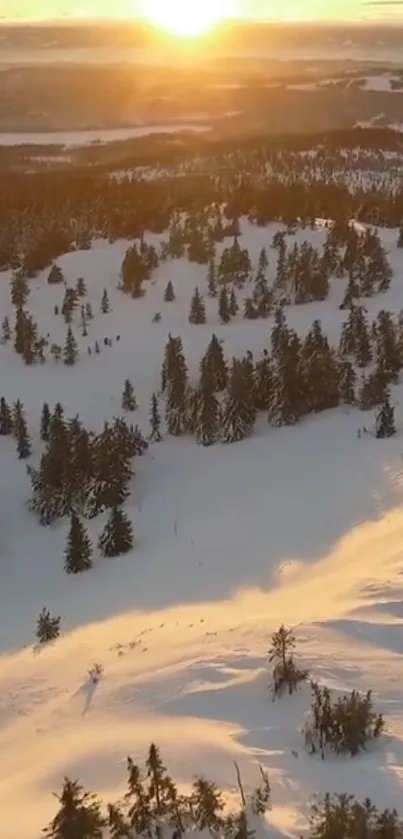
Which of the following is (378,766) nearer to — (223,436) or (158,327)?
(223,436)

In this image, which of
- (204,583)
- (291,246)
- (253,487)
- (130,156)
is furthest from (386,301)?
(130,156)

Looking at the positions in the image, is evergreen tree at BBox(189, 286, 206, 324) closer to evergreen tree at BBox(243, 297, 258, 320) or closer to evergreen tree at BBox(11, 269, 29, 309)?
evergreen tree at BBox(243, 297, 258, 320)

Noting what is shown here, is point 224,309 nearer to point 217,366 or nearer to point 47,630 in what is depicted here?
point 217,366

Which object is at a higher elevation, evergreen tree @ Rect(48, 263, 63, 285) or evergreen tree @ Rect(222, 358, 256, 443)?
evergreen tree @ Rect(48, 263, 63, 285)

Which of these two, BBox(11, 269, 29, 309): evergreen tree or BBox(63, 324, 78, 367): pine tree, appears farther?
BBox(11, 269, 29, 309): evergreen tree

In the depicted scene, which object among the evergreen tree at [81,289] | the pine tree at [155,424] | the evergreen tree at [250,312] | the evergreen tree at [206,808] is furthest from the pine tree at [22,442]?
the evergreen tree at [206,808]

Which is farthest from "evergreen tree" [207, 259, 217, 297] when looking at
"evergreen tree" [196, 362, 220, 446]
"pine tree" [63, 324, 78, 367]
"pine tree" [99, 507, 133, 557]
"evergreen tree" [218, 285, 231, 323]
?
"pine tree" [99, 507, 133, 557]
